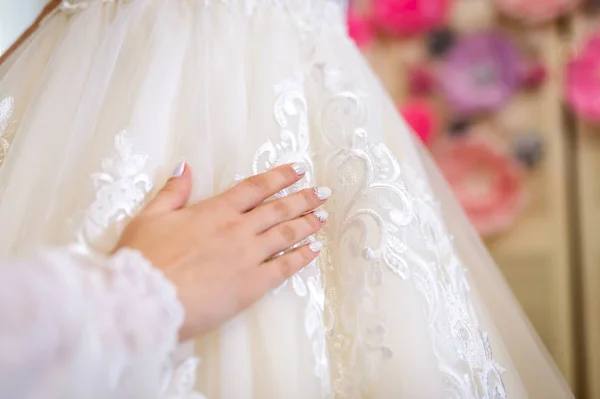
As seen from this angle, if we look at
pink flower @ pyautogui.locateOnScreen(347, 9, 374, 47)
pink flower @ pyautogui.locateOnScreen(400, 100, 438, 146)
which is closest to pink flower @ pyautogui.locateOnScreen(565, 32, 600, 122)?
pink flower @ pyautogui.locateOnScreen(400, 100, 438, 146)

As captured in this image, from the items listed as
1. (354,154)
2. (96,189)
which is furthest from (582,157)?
(96,189)

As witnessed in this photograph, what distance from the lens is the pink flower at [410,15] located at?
1.06m

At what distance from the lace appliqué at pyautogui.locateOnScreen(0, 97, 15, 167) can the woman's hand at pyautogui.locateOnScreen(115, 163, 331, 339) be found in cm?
22

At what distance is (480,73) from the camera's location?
3.40ft

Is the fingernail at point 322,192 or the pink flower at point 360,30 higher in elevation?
the pink flower at point 360,30

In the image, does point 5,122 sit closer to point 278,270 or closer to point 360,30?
point 278,270

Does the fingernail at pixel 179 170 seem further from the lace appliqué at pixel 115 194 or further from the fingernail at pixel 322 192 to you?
the fingernail at pixel 322 192

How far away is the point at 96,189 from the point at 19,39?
1.22ft

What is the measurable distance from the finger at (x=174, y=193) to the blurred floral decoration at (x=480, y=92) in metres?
0.70

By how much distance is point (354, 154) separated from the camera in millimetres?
521

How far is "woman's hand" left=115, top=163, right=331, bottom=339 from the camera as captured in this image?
0.39 m

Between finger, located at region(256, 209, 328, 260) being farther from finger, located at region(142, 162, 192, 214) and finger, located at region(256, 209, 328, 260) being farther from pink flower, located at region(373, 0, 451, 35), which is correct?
pink flower, located at region(373, 0, 451, 35)

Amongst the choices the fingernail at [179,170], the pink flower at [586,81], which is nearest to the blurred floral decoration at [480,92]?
the pink flower at [586,81]

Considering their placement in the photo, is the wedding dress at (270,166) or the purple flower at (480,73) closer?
the wedding dress at (270,166)
